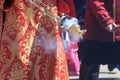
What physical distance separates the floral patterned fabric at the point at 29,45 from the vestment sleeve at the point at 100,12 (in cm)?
150

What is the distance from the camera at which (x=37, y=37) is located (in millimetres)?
3627

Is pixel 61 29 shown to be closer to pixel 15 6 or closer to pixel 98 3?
pixel 15 6

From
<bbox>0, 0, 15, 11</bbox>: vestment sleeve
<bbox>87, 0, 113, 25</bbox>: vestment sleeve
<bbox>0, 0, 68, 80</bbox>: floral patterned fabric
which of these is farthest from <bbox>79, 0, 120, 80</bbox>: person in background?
<bbox>0, 0, 15, 11</bbox>: vestment sleeve

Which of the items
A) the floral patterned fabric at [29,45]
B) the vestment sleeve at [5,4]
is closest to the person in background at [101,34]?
the floral patterned fabric at [29,45]

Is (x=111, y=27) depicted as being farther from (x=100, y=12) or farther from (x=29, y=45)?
(x=29, y=45)

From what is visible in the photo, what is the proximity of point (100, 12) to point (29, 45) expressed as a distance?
65.0 inches

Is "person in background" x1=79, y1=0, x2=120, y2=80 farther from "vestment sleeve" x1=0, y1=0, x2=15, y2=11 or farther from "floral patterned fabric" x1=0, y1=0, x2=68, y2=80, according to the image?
"vestment sleeve" x1=0, y1=0, x2=15, y2=11

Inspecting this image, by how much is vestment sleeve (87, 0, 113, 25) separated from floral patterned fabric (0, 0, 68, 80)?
1.50 m

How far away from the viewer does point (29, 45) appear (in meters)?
3.61

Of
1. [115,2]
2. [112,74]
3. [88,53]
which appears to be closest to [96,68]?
[88,53]

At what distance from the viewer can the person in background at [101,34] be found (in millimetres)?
5133

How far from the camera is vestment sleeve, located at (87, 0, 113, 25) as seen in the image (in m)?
5.08

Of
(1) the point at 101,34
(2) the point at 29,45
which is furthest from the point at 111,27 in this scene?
(2) the point at 29,45

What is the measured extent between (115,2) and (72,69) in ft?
6.85
